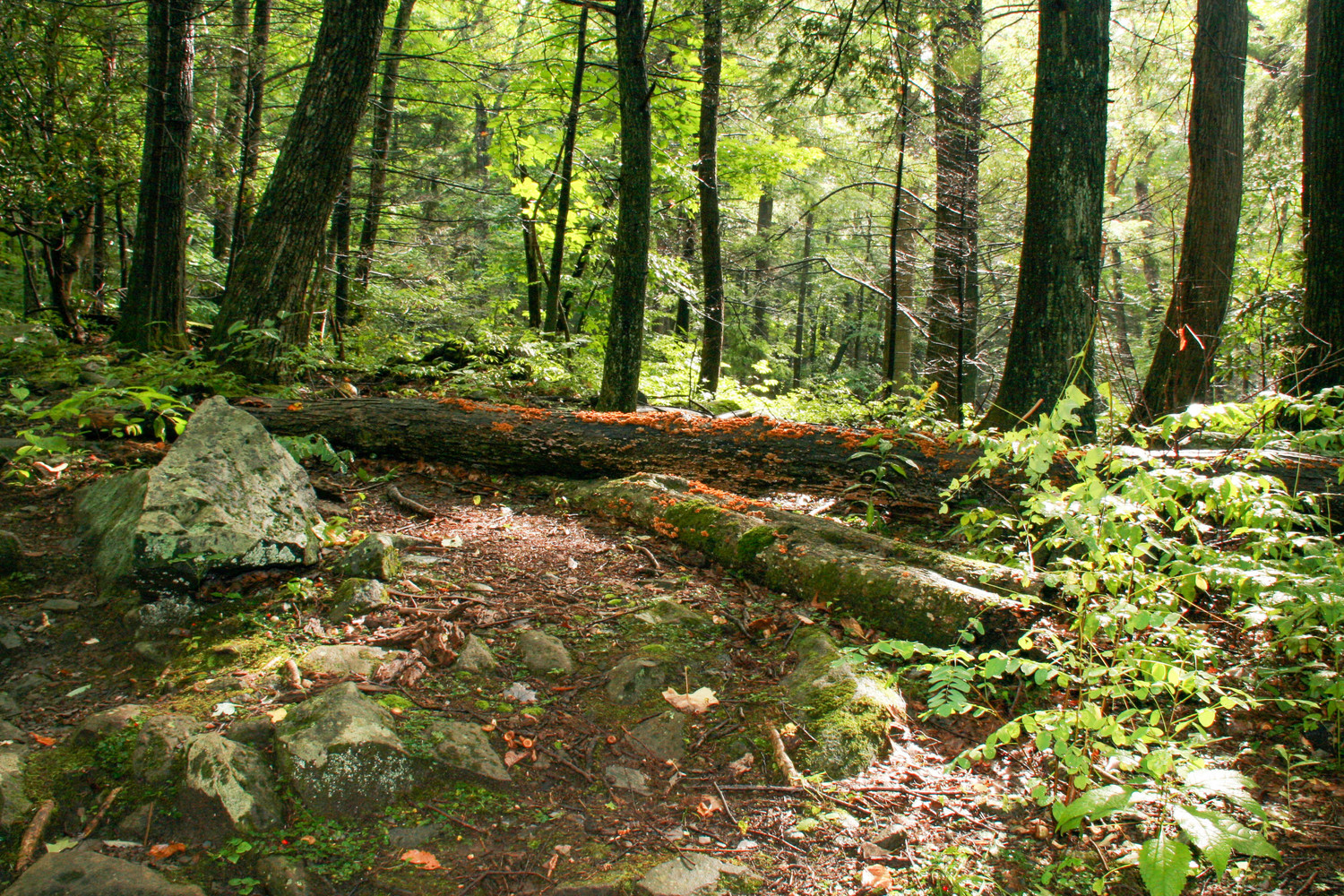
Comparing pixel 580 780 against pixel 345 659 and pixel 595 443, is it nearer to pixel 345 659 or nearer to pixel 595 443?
pixel 345 659

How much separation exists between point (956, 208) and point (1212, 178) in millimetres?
3272

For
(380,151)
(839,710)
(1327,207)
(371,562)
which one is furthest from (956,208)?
(371,562)

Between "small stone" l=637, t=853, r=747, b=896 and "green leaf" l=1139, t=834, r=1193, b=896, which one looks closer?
"green leaf" l=1139, t=834, r=1193, b=896

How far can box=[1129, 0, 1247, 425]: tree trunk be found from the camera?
8.05 m

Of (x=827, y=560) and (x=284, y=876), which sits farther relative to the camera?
(x=827, y=560)

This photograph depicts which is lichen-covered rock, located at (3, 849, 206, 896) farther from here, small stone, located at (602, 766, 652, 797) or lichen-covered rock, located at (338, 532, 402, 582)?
lichen-covered rock, located at (338, 532, 402, 582)

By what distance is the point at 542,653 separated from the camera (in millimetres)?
3102

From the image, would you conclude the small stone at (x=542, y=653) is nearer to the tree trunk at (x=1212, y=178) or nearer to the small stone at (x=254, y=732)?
the small stone at (x=254, y=732)

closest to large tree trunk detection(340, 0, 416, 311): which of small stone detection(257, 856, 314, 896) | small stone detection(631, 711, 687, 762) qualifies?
small stone detection(631, 711, 687, 762)

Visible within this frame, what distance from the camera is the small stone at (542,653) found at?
9.99 ft

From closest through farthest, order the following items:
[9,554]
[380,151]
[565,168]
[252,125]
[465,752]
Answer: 1. [465,752]
2. [9,554]
3. [252,125]
4. [565,168]
5. [380,151]

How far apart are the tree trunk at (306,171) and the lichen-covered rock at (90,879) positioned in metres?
5.29

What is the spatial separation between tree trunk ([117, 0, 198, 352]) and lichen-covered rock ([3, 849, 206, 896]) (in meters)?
6.61

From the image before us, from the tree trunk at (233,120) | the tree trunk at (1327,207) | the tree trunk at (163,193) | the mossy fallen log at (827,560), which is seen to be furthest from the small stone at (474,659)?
the tree trunk at (233,120)
